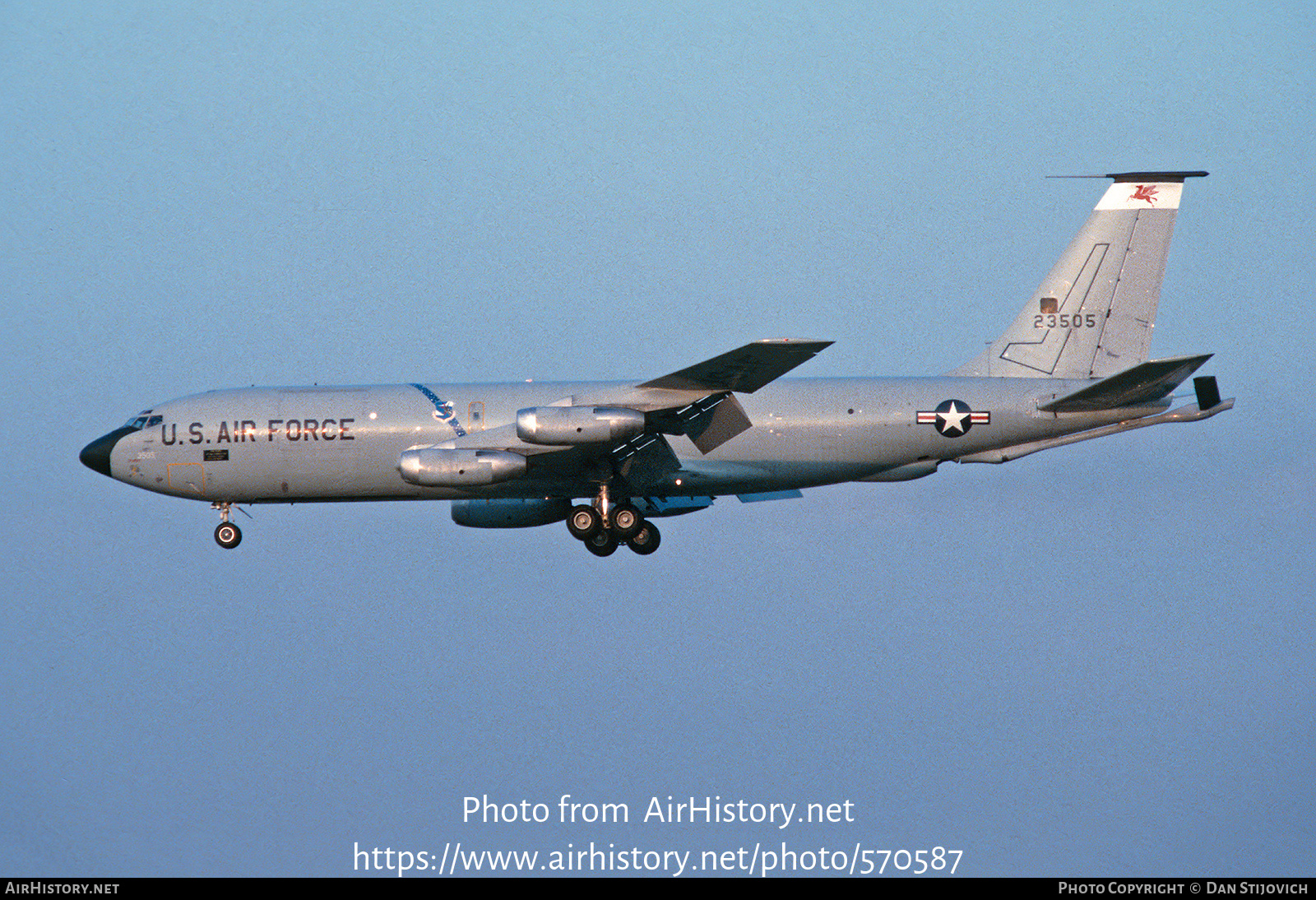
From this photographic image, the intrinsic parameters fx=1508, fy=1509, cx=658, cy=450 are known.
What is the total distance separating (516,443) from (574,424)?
8.35 ft

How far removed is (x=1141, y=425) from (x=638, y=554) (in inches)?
434

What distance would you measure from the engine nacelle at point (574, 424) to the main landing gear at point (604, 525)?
127 inches

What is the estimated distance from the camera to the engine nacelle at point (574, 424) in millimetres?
28594

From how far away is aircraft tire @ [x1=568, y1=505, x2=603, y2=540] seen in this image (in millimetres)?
32219

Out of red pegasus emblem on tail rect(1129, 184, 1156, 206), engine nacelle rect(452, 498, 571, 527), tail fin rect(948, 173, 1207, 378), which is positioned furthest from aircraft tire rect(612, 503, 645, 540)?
red pegasus emblem on tail rect(1129, 184, 1156, 206)

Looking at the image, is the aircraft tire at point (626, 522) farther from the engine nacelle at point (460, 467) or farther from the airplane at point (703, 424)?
the engine nacelle at point (460, 467)

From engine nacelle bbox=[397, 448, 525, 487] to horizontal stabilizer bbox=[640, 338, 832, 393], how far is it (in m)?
3.21

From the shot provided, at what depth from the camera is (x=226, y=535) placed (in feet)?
111

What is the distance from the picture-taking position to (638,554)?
3347 centimetres

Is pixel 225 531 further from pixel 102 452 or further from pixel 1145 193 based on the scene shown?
pixel 1145 193

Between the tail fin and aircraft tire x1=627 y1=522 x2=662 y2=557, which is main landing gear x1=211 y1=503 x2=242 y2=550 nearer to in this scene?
aircraft tire x1=627 y1=522 x2=662 y2=557

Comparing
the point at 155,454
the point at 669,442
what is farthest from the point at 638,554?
the point at 155,454

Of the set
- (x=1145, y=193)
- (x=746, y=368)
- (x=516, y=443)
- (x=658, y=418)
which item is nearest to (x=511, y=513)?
(x=516, y=443)

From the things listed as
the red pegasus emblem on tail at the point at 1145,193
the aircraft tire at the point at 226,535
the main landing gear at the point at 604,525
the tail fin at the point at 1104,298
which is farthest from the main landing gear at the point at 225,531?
the red pegasus emblem on tail at the point at 1145,193
